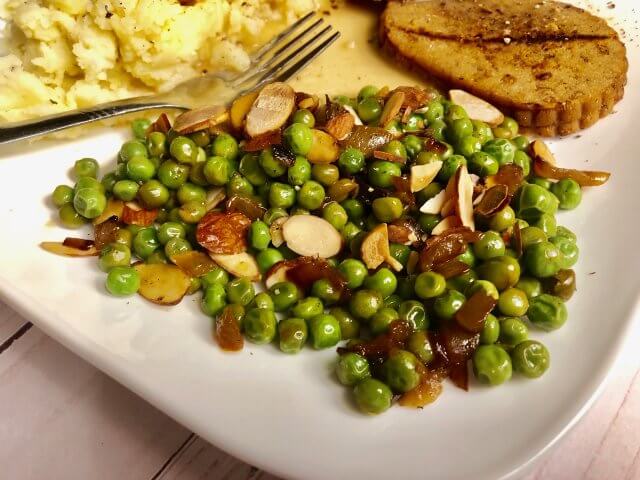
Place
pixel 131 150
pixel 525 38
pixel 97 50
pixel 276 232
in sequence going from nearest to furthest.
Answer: pixel 276 232, pixel 131 150, pixel 97 50, pixel 525 38

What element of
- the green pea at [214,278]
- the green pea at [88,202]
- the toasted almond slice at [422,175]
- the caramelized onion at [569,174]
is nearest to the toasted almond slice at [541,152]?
the caramelized onion at [569,174]

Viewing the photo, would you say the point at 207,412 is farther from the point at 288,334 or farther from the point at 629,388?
the point at 629,388

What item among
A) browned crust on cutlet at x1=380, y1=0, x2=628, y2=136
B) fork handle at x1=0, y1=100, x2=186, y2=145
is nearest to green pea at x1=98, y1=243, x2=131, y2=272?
fork handle at x1=0, y1=100, x2=186, y2=145

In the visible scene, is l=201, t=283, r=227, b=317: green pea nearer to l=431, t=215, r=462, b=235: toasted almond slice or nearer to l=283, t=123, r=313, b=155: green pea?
l=283, t=123, r=313, b=155: green pea

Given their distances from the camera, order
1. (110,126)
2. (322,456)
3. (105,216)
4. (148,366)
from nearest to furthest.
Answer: (322,456), (148,366), (105,216), (110,126)

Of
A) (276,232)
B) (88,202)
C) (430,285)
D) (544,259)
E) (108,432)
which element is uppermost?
(544,259)

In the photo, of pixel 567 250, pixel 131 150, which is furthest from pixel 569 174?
pixel 131 150

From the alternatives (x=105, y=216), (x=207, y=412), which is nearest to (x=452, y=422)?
(x=207, y=412)

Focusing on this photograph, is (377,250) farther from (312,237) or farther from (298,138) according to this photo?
(298,138)
